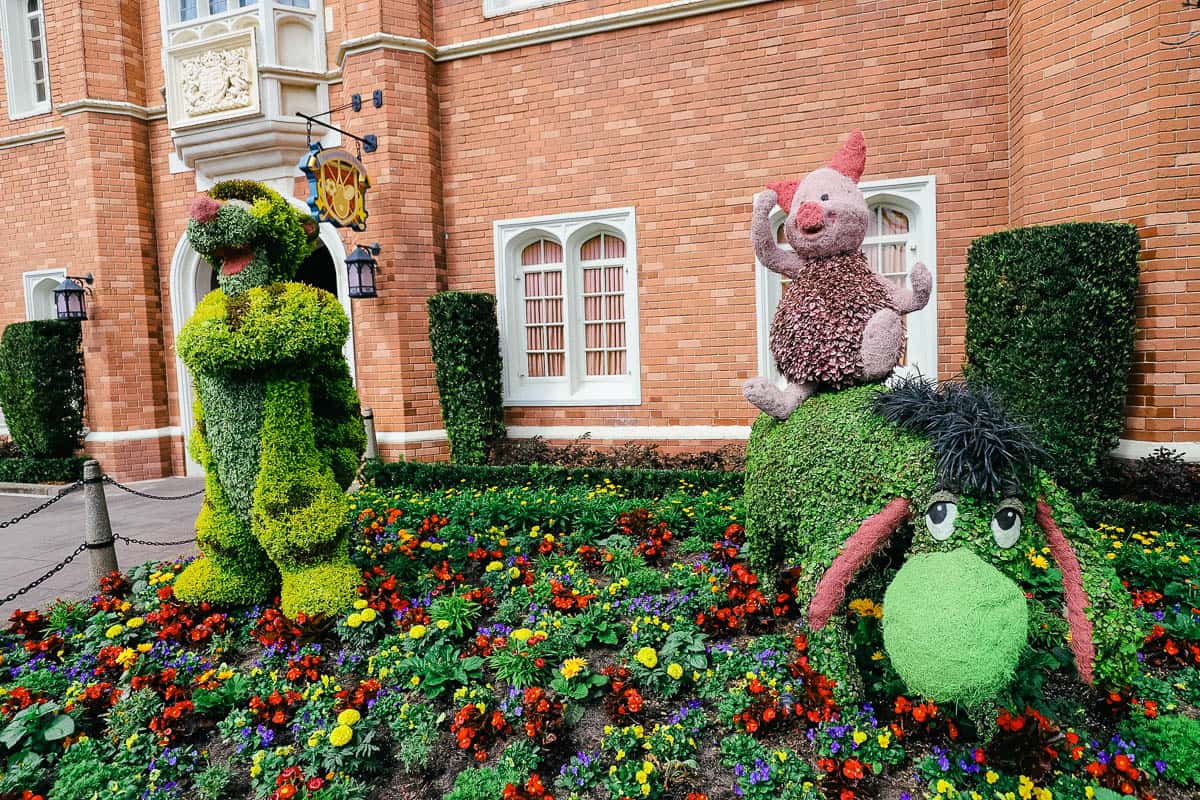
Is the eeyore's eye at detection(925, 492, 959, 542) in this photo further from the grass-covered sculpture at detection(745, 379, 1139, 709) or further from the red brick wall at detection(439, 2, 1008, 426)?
the red brick wall at detection(439, 2, 1008, 426)

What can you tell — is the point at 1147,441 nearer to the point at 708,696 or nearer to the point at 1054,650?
the point at 1054,650

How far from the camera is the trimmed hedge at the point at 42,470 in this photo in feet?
33.8

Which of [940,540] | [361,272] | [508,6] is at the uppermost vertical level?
[508,6]

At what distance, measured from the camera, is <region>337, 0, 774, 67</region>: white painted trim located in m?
8.22

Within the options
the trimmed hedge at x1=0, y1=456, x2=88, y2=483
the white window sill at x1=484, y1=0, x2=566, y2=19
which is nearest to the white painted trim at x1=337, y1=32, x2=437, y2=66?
the white window sill at x1=484, y1=0, x2=566, y2=19

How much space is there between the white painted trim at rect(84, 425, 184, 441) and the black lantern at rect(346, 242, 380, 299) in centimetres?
489

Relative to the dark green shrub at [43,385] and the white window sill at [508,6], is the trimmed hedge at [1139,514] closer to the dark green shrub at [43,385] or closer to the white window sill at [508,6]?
the white window sill at [508,6]

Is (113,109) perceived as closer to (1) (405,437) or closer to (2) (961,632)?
(1) (405,437)

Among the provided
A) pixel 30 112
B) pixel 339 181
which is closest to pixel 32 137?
pixel 30 112

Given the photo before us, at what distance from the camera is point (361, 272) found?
28.0ft

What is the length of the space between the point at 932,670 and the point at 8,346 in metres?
13.6

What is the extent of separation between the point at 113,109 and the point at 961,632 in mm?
13085

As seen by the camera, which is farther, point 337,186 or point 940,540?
point 337,186

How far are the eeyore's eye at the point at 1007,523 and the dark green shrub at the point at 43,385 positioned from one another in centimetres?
1293
